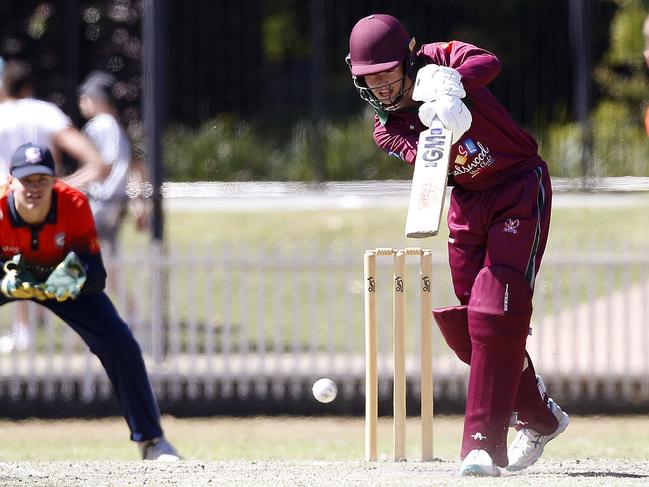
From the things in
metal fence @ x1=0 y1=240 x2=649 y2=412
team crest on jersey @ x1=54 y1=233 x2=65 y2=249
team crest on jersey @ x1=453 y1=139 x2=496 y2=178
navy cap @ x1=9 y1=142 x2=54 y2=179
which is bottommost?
metal fence @ x1=0 y1=240 x2=649 y2=412

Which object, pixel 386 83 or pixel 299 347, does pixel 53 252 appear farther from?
pixel 299 347

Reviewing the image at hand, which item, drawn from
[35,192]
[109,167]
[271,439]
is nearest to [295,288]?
[271,439]

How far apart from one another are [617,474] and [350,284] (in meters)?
4.69

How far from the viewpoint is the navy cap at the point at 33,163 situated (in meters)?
6.66

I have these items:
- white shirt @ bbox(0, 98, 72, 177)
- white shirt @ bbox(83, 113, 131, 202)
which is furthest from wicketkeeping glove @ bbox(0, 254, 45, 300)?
white shirt @ bbox(83, 113, 131, 202)

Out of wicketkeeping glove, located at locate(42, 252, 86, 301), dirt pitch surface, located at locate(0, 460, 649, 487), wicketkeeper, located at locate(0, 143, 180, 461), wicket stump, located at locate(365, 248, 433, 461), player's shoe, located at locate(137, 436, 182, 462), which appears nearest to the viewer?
dirt pitch surface, located at locate(0, 460, 649, 487)

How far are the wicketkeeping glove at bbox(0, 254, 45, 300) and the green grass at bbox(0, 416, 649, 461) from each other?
108 cm

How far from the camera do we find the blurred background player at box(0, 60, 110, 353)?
9680mm

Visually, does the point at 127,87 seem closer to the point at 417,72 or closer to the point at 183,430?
the point at 183,430

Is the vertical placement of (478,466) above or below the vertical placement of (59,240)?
below

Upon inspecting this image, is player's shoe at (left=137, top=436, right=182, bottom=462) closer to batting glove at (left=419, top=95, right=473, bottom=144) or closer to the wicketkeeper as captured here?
the wicketkeeper

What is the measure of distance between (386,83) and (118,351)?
2087 mm

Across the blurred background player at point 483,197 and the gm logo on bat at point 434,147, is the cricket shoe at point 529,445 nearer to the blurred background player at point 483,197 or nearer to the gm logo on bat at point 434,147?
the blurred background player at point 483,197

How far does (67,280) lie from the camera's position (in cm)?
654
